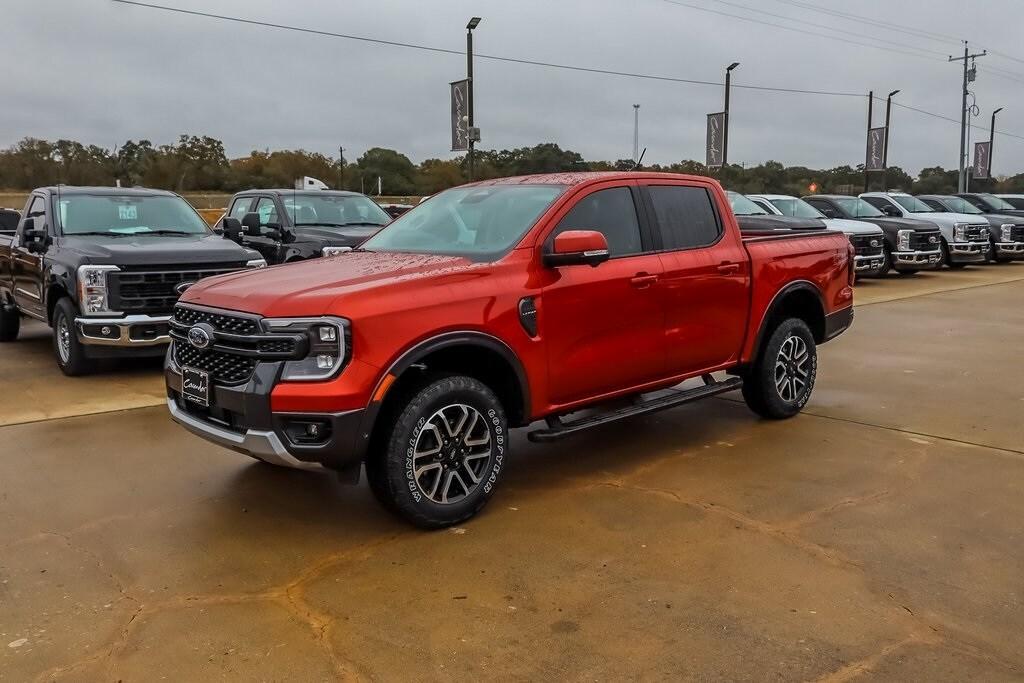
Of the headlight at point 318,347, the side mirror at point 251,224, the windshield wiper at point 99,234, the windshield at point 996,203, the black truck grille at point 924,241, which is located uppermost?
the windshield at point 996,203

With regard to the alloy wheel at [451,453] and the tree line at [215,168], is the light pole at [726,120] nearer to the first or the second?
the tree line at [215,168]

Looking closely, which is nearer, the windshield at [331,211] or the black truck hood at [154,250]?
the black truck hood at [154,250]

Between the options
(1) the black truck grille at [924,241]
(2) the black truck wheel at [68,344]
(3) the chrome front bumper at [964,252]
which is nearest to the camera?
(2) the black truck wheel at [68,344]

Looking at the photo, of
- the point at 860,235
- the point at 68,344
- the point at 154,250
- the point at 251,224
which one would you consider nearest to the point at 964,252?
the point at 860,235

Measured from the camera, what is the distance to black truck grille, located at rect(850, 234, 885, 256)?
1689 centimetres

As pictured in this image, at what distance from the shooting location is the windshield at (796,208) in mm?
17266

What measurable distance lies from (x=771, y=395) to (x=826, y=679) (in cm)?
341

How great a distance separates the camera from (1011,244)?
21.5 meters

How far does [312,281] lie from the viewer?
4.23m

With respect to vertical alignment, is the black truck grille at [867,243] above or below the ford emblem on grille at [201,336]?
above

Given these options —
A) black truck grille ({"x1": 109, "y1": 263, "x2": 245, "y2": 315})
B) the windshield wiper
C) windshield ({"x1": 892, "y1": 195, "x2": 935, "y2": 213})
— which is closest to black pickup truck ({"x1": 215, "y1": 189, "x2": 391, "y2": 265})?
the windshield wiper

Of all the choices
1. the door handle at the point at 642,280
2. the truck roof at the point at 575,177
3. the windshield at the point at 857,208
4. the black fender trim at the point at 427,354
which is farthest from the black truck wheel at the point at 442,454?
the windshield at the point at 857,208

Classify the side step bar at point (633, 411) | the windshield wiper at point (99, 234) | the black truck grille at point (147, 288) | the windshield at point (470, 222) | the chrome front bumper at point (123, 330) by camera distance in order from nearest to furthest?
1. the side step bar at point (633, 411)
2. the windshield at point (470, 222)
3. the chrome front bumper at point (123, 330)
4. the black truck grille at point (147, 288)
5. the windshield wiper at point (99, 234)

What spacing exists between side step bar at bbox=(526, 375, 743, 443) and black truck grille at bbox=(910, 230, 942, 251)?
540 inches
